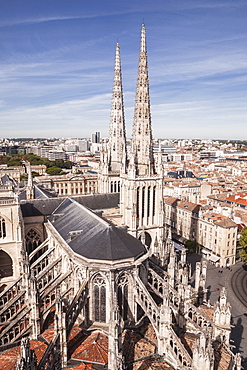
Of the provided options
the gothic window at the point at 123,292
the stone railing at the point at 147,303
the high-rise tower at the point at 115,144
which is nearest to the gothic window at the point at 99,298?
the gothic window at the point at 123,292

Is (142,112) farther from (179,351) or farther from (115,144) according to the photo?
(179,351)

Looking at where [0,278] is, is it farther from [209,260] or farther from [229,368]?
[209,260]

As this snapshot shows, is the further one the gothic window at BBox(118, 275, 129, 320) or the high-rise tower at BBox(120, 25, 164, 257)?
the high-rise tower at BBox(120, 25, 164, 257)

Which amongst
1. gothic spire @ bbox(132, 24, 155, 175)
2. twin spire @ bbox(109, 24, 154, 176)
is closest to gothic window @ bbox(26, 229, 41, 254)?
twin spire @ bbox(109, 24, 154, 176)

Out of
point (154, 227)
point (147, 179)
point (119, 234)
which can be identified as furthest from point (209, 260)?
point (119, 234)

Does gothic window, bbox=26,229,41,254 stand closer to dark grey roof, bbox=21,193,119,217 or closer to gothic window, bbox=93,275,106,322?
dark grey roof, bbox=21,193,119,217
